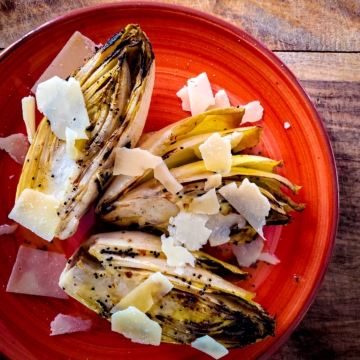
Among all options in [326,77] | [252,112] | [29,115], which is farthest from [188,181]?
[326,77]

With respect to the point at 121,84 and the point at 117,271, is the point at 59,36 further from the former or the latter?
the point at 117,271

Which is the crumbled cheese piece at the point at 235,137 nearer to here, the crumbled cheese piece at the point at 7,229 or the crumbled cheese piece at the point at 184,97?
the crumbled cheese piece at the point at 184,97

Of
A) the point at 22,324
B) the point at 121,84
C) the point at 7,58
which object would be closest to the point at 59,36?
the point at 7,58

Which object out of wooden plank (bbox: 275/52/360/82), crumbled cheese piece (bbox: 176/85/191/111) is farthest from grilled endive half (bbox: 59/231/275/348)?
wooden plank (bbox: 275/52/360/82)

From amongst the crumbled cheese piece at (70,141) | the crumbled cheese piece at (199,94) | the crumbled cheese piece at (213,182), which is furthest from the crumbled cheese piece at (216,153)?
the crumbled cheese piece at (70,141)

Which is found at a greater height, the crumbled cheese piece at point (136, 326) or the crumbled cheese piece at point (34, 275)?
the crumbled cheese piece at point (34, 275)

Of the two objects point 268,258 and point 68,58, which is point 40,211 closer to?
point 68,58
